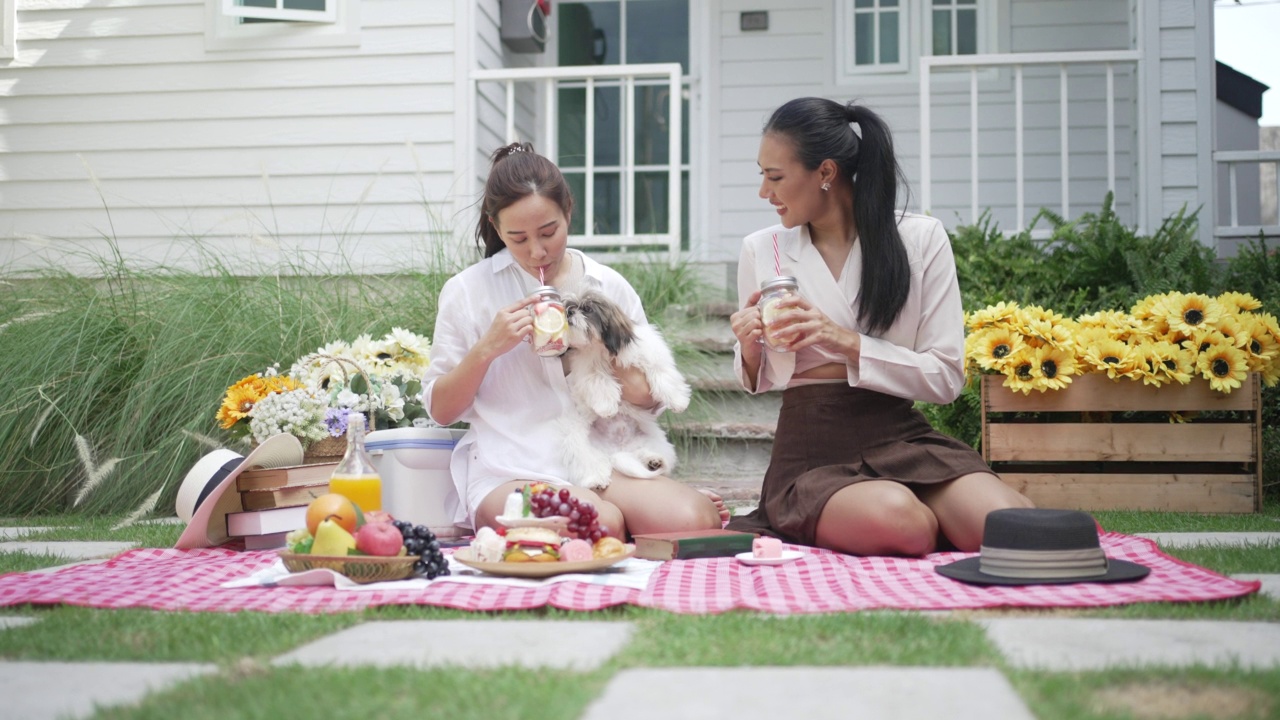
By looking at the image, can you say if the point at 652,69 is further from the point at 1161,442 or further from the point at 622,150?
the point at 1161,442

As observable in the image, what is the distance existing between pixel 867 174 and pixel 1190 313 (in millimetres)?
1702

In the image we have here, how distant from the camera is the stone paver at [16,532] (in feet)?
12.4

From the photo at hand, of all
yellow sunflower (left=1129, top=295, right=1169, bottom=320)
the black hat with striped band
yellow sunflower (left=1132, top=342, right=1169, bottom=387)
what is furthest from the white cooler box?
yellow sunflower (left=1129, top=295, right=1169, bottom=320)

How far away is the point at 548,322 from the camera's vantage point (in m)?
2.74

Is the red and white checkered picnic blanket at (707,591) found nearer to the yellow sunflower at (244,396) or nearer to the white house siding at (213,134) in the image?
the yellow sunflower at (244,396)

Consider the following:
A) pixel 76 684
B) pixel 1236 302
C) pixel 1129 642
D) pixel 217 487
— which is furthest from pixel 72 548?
pixel 1236 302

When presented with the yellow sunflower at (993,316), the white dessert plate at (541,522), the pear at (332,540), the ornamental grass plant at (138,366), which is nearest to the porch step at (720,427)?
the yellow sunflower at (993,316)

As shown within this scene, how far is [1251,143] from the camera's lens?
30.2 feet

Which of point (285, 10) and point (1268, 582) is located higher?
point (285, 10)

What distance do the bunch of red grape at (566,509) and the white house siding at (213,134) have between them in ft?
12.9

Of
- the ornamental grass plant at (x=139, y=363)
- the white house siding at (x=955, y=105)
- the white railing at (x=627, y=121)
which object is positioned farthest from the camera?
the white house siding at (x=955, y=105)

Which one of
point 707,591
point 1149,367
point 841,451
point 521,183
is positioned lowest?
point 707,591

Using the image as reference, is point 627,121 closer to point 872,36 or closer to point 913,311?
point 872,36

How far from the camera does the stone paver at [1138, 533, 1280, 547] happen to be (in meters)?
3.05
